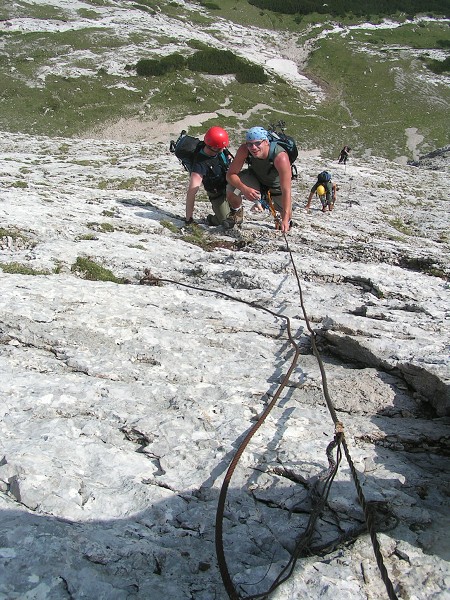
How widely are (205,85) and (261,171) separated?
2443 inches

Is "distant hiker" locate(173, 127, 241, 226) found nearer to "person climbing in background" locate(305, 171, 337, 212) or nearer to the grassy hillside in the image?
"person climbing in background" locate(305, 171, 337, 212)

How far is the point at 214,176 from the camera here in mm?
12430

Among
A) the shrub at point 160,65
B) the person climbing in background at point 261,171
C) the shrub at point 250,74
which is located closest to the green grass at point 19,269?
the person climbing in background at point 261,171

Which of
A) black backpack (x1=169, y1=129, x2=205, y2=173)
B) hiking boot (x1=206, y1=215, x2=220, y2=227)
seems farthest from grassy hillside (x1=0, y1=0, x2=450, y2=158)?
black backpack (x1=169, y1=129, x2=205, y2=173)

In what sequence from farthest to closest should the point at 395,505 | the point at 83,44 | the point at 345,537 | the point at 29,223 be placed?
1. the point at 83,44
2. the point at 29,223
3. the point at 395,505
4. the point at 345,537

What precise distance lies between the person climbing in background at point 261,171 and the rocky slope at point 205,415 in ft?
4.68

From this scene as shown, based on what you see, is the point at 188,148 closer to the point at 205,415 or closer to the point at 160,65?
the point at 205,415

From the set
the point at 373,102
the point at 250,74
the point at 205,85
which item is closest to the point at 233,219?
the point at 205,85

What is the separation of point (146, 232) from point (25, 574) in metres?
9.86

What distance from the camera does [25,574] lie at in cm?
292

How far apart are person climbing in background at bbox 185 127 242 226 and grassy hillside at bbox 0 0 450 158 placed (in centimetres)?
4160

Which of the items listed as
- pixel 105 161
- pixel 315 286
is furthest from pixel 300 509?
Result: pixel 105 161

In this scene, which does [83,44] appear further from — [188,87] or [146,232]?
[146,232]

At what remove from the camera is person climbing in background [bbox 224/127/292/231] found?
1018 cm
